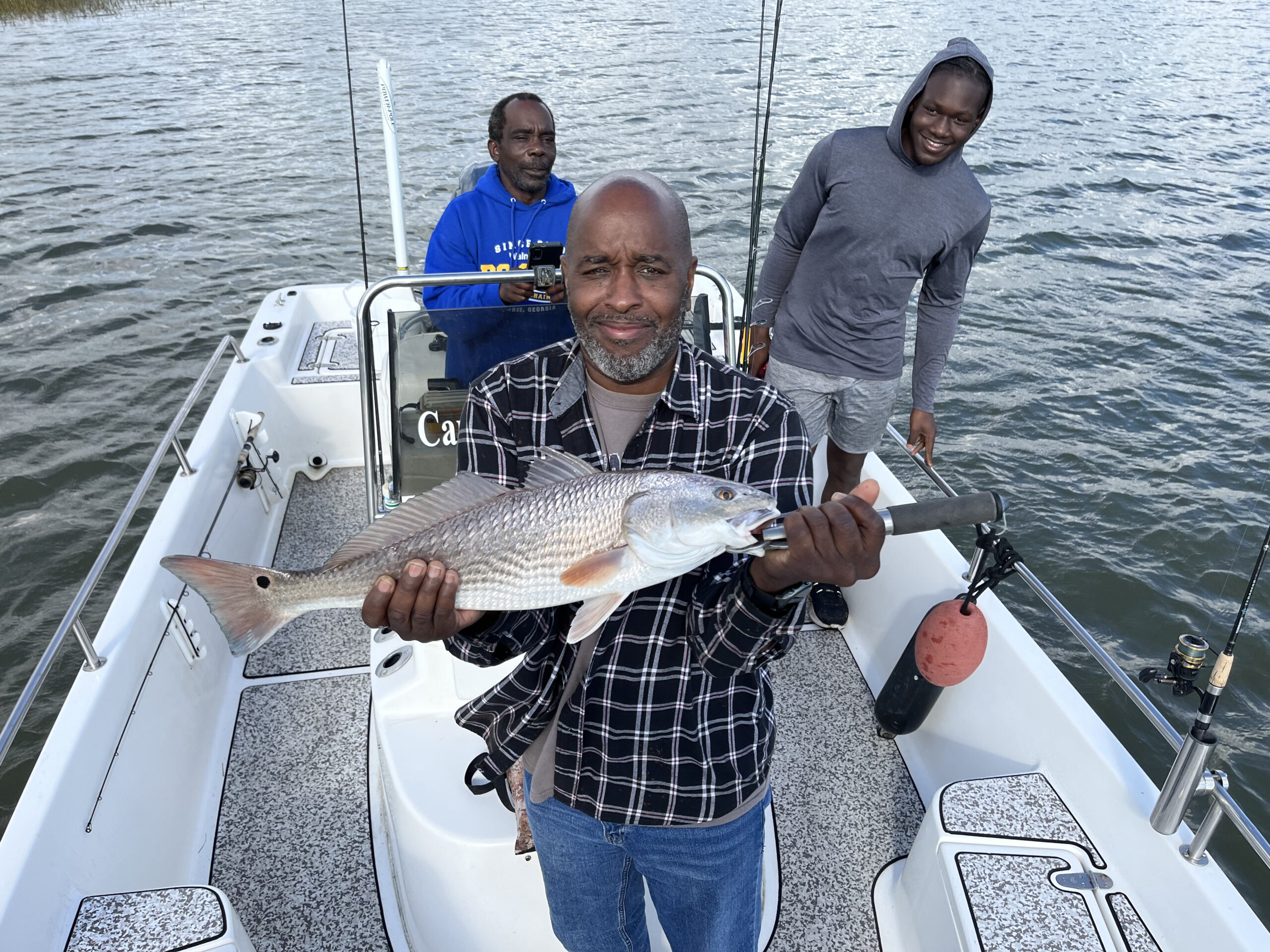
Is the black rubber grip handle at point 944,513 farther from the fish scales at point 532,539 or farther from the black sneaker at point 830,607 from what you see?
the black sneaker at point 830,607

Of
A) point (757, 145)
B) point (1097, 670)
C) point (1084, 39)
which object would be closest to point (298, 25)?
point (1084, 39)

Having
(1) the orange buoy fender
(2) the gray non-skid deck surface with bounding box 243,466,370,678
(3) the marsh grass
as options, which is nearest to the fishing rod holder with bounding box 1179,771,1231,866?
(1) the orange buoy fender

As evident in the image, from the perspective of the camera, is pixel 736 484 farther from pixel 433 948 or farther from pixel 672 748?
pixel 433 948

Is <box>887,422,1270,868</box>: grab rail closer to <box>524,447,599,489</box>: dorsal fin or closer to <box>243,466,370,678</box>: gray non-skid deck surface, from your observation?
<box>524,447,599,489</box>: dorsal fin

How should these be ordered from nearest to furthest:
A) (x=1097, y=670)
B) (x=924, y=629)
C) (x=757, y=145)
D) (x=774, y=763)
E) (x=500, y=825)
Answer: (x=500, y=825), (x=924, y=629), (x=774, y=763), (x=757, y=145), (x=1097, y=670)

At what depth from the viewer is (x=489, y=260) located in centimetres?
411

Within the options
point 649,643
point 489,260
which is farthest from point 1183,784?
point 489,260

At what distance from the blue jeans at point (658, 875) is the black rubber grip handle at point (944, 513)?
872mm

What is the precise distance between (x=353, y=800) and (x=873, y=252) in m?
3.38

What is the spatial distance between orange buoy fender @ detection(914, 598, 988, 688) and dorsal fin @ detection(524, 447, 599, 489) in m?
1.98

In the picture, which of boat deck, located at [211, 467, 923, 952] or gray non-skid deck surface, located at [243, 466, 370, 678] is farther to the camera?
gray non-skid deck surface, located at [243, 466, 370, 678]

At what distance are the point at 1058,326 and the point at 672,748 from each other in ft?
30.6

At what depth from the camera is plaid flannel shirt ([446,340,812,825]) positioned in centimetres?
188

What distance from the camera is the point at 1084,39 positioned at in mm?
19688
